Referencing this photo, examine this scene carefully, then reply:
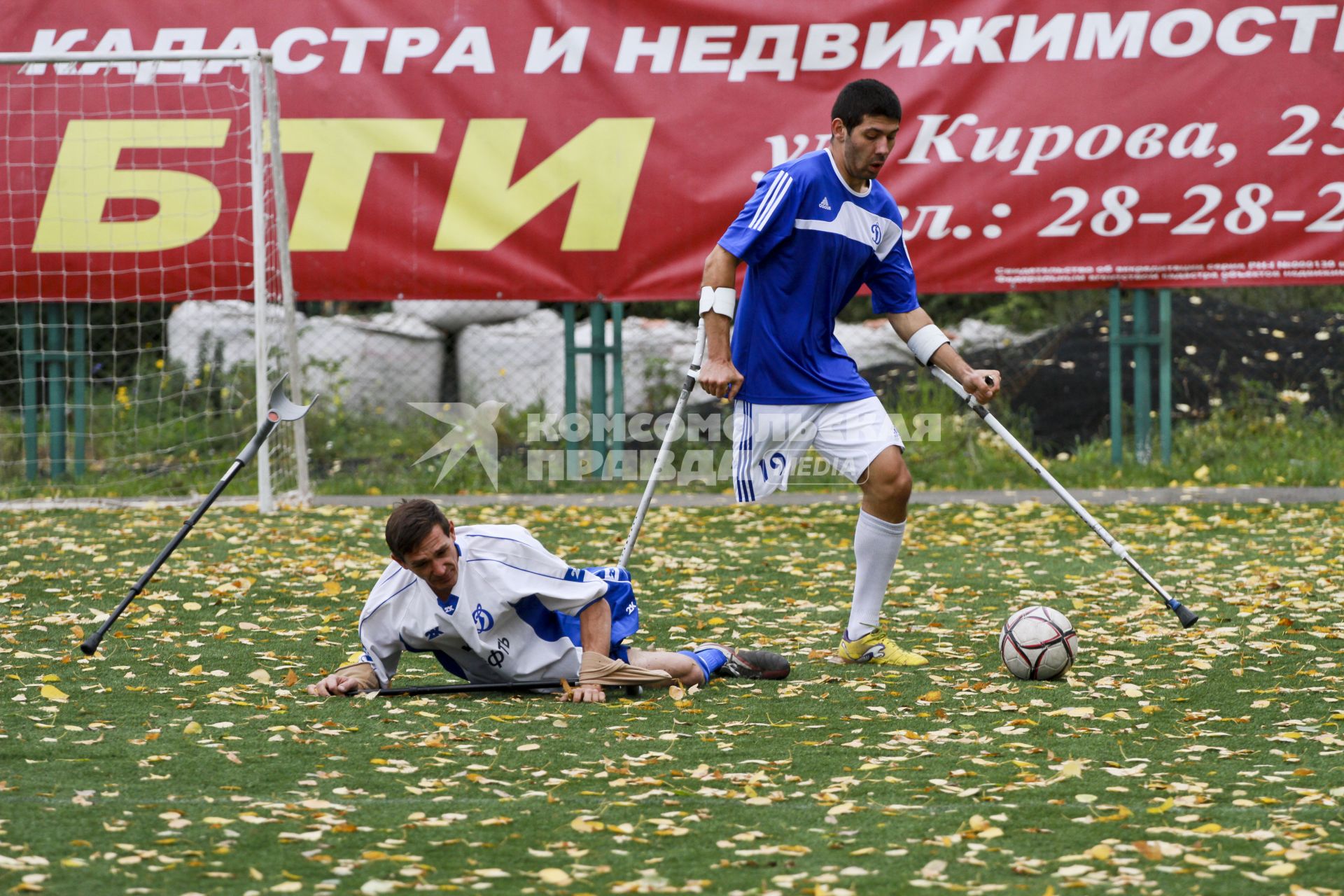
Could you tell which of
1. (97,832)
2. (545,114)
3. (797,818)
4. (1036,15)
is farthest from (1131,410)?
(97,832)

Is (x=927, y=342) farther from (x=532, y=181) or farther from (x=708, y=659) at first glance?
(x=532, y=181)

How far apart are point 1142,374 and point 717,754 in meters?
6.93

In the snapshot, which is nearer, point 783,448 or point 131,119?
point 783,448

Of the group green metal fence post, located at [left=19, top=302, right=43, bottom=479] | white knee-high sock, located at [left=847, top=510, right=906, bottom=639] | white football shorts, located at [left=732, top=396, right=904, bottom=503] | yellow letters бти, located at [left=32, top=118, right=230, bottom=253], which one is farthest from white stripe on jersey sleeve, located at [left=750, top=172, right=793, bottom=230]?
green metal fence post, located at [left=19, top=302, right=43, bottom=479]

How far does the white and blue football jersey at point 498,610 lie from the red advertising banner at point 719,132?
5486 millimetres

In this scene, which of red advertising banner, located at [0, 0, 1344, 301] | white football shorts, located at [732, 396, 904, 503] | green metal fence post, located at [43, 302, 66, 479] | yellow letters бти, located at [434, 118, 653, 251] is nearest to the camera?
white football shorts, located at [732, 396, 904, 503]

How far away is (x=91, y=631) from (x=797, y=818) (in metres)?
3.54

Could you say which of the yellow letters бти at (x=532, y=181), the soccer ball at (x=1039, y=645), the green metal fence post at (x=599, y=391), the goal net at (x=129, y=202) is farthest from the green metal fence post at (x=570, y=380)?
the soccer ball at (x=1039, y=645)

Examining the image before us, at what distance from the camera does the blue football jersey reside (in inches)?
215

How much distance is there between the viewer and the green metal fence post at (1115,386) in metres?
10.3

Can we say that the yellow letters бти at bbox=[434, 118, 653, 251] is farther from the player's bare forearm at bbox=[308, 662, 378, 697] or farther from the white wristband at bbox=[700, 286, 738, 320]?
the player's bare forearm at bbox=[308, 662, 378, 697]

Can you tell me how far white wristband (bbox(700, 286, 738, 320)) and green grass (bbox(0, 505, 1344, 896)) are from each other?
1.25m

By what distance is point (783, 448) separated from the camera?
5602 mm

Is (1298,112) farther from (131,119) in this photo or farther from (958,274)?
(131,119)
